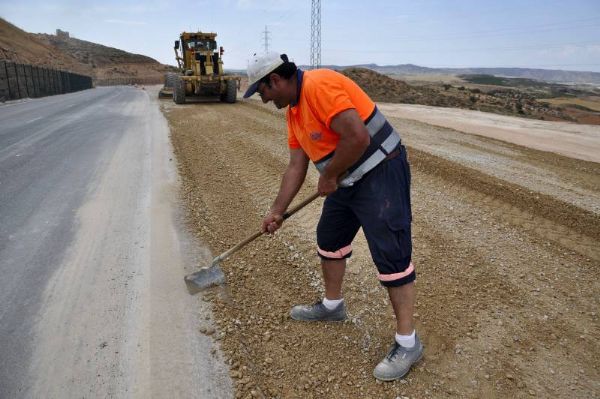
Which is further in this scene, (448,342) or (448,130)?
(448,130)

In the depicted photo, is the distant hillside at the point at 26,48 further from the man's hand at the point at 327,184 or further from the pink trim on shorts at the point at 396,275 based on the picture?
the pink trim on shorts at the point at 396,275

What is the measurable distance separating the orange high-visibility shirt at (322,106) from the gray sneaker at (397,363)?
3.84 ft

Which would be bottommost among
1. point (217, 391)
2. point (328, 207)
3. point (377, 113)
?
point (217, 391)

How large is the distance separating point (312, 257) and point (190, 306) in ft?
3.79

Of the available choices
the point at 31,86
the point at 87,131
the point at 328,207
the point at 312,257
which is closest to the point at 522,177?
the point at 312,257

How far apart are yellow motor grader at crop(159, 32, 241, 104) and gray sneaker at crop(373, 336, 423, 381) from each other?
16.5m

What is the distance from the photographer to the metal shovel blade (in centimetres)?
315

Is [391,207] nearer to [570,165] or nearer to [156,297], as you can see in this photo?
[156,297]

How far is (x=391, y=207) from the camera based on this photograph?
6.95 ft

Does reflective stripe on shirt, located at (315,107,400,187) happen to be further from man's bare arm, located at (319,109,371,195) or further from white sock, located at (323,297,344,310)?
white sock, located at (323,297,344,310)

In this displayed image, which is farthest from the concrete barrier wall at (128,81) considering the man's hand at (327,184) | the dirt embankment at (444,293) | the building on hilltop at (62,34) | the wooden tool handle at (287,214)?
the man's hand at (327,184)

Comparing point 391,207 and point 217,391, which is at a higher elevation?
point 391,207

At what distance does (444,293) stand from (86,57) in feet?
300

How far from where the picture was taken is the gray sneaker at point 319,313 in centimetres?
277
